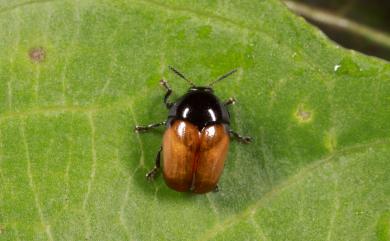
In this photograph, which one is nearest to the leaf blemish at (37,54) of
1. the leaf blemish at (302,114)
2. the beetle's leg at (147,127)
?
the beetle's leg at (147,127)

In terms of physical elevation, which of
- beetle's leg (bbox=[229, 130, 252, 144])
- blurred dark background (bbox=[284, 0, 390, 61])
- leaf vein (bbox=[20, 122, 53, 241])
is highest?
blurred dark background (bbox=[284, 0, 390, 61])

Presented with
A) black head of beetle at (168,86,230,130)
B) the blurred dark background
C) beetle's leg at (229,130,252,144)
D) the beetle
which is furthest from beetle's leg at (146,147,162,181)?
the blurred dark background

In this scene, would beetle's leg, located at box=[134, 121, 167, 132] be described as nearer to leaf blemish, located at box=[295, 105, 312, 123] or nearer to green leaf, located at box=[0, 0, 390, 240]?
green leaf, located at box=[0, 0, 390, 240]

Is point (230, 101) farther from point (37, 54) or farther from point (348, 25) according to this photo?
point (348, 25)

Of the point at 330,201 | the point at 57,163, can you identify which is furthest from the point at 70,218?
the point at 330,201

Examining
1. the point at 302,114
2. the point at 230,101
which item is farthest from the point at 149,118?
the point at 302,114

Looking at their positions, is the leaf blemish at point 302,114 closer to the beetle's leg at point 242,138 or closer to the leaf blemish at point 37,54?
the beetle's leg at point 242,138

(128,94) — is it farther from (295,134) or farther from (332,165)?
(332,165)
